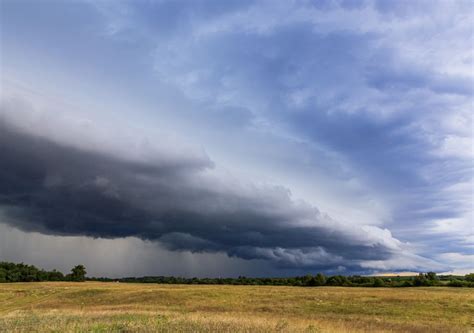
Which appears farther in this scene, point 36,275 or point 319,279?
point 36,275

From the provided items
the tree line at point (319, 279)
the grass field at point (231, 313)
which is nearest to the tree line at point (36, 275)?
the tree line at point (319, 279)

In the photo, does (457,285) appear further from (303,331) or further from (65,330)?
(65,330)

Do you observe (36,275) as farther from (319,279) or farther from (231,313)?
(231,313)

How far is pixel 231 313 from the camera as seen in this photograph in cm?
4172

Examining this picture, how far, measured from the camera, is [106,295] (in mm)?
70062

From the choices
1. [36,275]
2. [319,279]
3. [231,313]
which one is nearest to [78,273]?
[36,275]

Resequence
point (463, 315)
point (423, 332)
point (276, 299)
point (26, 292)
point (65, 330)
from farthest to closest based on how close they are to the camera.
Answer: point (26, 292) → point (276, 299) → point (463, 315) → point (423, 332) → point (65, 330)

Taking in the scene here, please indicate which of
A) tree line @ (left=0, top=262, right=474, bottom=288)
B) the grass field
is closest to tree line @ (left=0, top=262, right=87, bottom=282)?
tree line @ (left=0, top=262, right=474, bottom=288)

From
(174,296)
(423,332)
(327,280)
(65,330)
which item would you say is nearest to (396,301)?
(423,332)

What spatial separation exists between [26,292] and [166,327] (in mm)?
69640

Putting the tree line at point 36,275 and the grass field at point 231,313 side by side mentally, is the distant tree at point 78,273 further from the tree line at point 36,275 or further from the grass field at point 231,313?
the grass field at point 231,313

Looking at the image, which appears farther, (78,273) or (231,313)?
(78,273)

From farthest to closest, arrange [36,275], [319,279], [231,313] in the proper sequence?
[36,275] < [319,279] < [231,313]

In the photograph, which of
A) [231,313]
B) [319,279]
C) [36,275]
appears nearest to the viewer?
[231,313]
